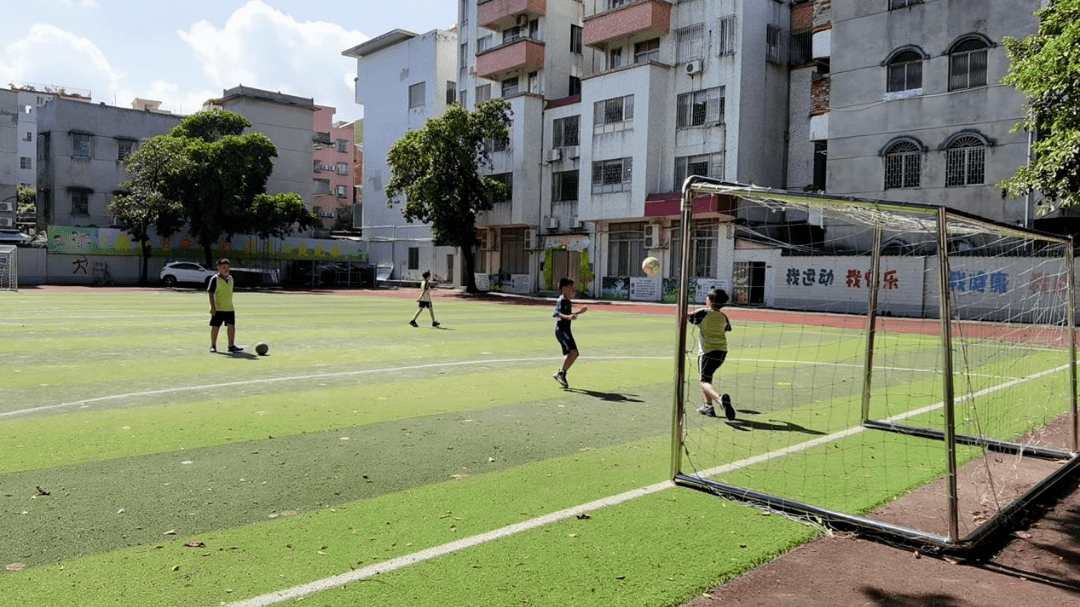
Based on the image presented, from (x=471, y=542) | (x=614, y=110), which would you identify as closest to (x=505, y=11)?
(x=614, y=110)

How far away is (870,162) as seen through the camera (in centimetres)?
3338

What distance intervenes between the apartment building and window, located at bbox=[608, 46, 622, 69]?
15.7 meters

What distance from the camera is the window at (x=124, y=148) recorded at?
184ft

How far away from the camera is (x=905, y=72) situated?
32.4m

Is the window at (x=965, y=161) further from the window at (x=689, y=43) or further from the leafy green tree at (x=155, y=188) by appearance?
the leafy green tree at (x=155, y=188)

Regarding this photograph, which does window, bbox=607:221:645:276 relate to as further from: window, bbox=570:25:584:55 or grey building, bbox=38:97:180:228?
grey building, bbox=38:97:180:228

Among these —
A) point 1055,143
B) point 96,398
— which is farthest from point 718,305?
point 96,398

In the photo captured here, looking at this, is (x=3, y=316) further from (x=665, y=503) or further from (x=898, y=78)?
(x=898, y=78)

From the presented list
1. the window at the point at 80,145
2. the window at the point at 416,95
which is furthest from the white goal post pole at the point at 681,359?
the window at the point at 80,145

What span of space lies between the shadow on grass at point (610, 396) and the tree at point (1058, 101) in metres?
5.88

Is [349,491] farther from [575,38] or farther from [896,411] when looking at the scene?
[575,38]

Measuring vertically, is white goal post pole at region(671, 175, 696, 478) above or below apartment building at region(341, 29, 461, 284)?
below

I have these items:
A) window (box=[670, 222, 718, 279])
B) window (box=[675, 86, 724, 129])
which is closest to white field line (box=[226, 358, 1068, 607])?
window (box=[670, 222, 718, 279])

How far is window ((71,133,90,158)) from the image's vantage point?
54.4m
